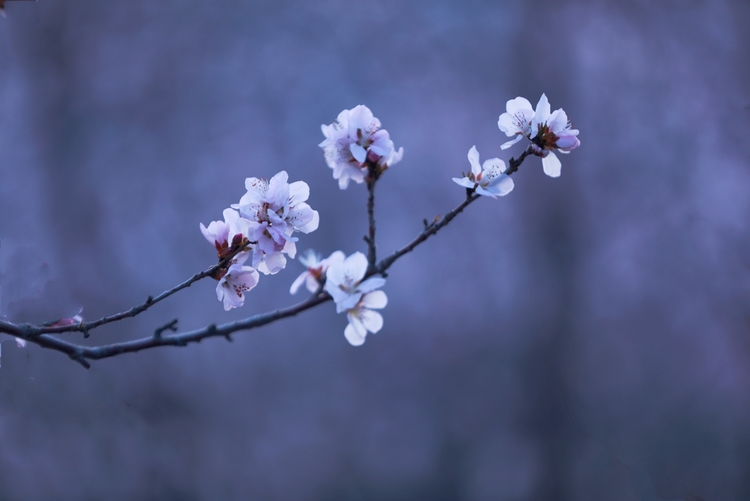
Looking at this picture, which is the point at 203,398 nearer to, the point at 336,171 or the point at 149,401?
the point at 149,401

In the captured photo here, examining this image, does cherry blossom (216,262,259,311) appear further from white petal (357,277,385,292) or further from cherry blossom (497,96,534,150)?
cherry blossom (497,96,534,150)

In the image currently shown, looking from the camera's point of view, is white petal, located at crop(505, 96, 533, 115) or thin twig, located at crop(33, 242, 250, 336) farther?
white petal, located at crop(505, 96, 533, 115)

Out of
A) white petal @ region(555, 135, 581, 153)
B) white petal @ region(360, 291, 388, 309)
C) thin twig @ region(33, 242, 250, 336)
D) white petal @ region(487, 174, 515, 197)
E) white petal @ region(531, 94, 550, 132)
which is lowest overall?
white petal @ region(360, 291, 388, 309)

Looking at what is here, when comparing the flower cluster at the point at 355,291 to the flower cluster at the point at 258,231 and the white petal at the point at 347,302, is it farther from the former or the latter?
the flower cluster at the point at 258,231

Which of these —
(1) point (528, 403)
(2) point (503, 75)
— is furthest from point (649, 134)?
(1) point (528, 403)

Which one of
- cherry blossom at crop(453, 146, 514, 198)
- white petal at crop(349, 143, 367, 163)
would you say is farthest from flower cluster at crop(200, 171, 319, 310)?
cherry blossom at crop(453, 146, 514, 198)

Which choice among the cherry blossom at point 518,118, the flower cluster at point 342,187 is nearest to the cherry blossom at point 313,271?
the flower cluster at point 342,187

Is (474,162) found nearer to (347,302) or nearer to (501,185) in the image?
(501,185)
